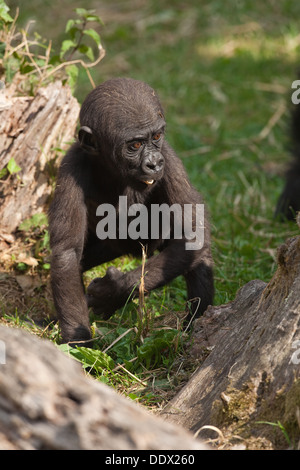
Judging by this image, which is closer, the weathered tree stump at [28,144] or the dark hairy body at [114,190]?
the dark hairy body at [114,190]

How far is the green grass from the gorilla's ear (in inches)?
57.4

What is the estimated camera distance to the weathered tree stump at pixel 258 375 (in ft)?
11.4

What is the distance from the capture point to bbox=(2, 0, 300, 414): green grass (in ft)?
20.9

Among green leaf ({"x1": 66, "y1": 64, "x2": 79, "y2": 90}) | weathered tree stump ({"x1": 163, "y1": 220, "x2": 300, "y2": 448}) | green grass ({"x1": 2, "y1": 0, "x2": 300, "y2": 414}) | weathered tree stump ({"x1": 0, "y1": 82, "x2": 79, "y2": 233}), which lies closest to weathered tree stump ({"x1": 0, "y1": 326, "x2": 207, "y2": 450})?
weathered tree stump ({"x1": 163, "y1": 220, "x2": 300, "y2": 448})

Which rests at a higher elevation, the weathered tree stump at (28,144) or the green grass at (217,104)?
the weathered tree stump at (28,144)

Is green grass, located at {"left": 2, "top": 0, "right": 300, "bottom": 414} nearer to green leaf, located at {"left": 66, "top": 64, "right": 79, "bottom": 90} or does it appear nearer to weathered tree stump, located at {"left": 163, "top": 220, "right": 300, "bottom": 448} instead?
weathered tree stump, located at {"left": 163, "top": 220, "right": 300, "bottom": 448}

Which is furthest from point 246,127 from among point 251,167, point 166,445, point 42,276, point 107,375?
point 166,445

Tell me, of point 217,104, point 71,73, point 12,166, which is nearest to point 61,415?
point 12,166

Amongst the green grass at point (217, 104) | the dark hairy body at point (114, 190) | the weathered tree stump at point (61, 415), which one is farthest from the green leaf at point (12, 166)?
the weathered tree stump at point (61, 415)

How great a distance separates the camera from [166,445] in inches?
108

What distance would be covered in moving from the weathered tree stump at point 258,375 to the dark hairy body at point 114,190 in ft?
4.46

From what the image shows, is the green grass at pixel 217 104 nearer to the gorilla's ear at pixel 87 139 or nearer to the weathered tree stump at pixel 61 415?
the gorilla's ear at pixel 87 139

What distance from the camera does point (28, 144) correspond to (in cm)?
638

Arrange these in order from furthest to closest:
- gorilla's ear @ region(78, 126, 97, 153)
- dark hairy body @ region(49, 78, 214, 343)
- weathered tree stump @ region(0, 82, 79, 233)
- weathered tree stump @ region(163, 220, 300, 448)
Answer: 1. weathered tree stump @ region(0, 82, 79, 233)
2. gorilla's ear @ region(78, 126, 97, 153)
3. dark hairy body @ region(49, 78, 214, 343)
4. weathered tree stump @ region(163, 220, 300, 448)
